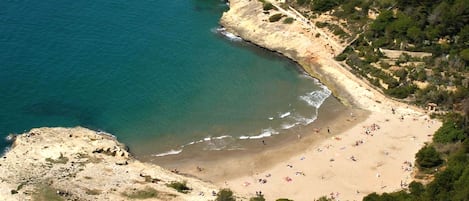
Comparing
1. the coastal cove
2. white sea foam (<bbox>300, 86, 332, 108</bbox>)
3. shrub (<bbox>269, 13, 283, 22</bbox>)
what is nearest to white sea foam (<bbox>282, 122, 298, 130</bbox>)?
the coastal cove

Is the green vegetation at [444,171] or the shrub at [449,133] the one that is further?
the shrub at [449,133]

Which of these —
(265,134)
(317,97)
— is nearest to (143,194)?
(265,134)

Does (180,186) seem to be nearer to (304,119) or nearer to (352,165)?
(352,165)

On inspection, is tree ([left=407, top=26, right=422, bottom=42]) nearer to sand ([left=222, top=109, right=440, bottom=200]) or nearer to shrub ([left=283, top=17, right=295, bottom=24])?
sand ([left=222, top=109, right=440, bottom=200])

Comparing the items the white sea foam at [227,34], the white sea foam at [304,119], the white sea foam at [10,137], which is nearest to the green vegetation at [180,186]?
the white sea foam at [304,119]

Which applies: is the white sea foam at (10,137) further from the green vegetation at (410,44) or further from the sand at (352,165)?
the green vegetation at (410,44)

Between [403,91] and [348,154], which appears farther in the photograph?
[403,91]
